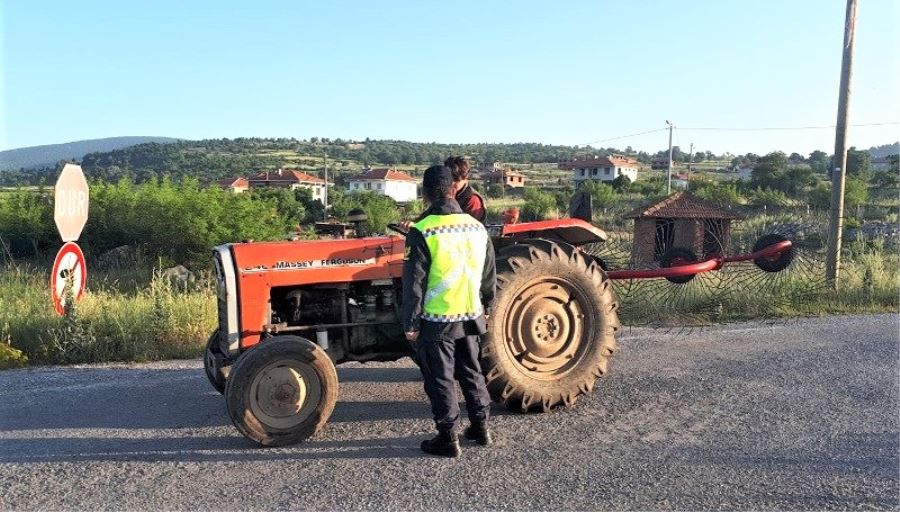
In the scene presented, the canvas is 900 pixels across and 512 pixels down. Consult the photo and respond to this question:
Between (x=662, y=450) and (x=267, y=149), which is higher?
(x=267, y=149)

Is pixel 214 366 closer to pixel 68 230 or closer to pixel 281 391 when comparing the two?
pixel 281 391

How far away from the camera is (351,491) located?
3986 millimetres

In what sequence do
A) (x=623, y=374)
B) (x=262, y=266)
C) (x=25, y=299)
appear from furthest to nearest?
(x=25, y=299), (x=623, y=374), (x=262, y=266)

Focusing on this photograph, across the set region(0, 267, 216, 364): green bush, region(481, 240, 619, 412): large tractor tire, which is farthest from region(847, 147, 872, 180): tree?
region(0, 267, 216, 364): green bush

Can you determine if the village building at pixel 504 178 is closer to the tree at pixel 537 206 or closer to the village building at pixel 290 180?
the village building at pixel 290 180

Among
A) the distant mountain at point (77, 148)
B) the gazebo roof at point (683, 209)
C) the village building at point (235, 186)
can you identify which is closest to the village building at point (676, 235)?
the gazebo roof at point (683, 209)

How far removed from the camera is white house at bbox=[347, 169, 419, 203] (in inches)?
3118

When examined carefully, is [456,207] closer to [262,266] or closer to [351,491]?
[262,266]

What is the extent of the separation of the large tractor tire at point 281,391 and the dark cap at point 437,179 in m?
1.37

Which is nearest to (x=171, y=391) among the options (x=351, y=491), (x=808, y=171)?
(x=351, y=491)

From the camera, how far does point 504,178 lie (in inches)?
3051

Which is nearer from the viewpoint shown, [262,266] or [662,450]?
[662,450]

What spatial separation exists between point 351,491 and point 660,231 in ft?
25.9

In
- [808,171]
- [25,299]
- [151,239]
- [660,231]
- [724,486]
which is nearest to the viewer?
[724,486]
